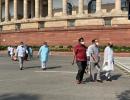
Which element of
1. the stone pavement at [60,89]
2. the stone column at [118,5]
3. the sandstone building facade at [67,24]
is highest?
the stone column at [118,5]

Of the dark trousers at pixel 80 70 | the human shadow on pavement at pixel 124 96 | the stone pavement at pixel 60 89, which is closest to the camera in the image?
the human shadow on pavement at pixel 124 96

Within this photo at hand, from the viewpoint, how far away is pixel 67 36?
193 feet

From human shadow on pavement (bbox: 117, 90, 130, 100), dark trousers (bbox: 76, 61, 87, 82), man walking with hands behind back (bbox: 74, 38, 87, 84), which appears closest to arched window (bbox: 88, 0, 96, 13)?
man walking with hands behind back (bbox: 74, 38, 87, 84)

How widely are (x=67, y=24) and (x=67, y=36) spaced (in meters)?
1.85

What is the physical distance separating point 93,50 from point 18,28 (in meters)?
48.4

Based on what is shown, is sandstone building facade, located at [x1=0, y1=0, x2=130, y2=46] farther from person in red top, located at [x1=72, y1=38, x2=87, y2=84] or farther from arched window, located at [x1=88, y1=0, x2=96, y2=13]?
person in red top, located at [x1=72, y1=38, x2=87, y2=84]

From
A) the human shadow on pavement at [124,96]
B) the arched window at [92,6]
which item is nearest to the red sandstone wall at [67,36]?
the arched window at [92,6]

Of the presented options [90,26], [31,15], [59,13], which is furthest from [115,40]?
[31,15]

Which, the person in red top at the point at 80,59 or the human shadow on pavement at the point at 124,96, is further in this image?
the person in red top at the point at 80,59

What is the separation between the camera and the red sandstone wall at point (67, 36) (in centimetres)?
5416

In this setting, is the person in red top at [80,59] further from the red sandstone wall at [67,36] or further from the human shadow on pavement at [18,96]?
the red sandstone wall at [67,36]

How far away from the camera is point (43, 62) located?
26.5 meters

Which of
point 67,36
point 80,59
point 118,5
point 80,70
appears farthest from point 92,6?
point 80,70

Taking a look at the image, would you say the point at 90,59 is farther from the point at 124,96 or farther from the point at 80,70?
the point at 124,96
